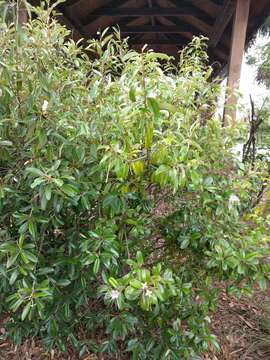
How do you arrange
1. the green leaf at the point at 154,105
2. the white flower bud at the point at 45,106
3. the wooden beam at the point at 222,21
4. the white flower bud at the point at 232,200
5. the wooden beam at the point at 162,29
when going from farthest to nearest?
the wooden beam at the point at 162,29 < the wooden beam at the point at 222,21 < the white flower bud at the point at 232,200 < the white flower bud at the point at 45,106 < the green leaf at the point at 154,105

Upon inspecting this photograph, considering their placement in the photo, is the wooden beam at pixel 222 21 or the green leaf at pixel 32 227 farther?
the wooden beam at pixel 222 21

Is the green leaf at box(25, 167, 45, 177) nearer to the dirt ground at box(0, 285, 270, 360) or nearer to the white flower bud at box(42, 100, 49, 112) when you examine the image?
the white flower bud at box(42, 100, 49, 112)

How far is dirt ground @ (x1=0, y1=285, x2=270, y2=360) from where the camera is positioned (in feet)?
6.47

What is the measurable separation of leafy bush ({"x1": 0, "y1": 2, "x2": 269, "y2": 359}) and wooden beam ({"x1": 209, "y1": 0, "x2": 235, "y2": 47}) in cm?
250

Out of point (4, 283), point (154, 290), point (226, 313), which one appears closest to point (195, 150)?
point (154, 290)

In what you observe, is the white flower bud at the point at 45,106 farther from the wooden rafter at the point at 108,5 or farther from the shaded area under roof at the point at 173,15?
the wooden rafter at the point at 108,5

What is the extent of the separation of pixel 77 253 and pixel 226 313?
4.49 ft

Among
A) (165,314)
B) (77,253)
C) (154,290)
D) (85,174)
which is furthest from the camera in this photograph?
(165,314)

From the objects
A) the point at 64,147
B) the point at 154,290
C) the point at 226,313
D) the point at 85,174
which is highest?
the point at 64,147

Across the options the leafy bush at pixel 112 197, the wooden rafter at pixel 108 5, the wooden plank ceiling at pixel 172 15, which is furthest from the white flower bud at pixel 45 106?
the wooden rafter at pixel 108 5

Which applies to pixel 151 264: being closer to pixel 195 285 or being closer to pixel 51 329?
pixel 195 285

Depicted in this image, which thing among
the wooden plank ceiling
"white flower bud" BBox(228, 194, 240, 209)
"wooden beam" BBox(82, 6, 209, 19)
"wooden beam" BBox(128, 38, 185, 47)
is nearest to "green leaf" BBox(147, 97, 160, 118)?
"white flower bud" BBox(228, 194, 240, 209)

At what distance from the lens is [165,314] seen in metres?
1.60

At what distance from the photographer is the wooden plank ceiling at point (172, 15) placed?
403cm
